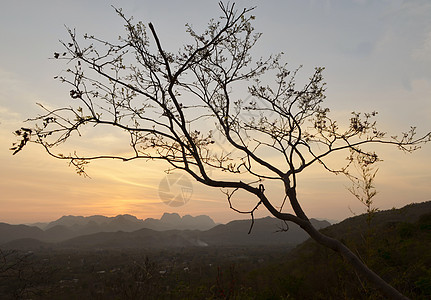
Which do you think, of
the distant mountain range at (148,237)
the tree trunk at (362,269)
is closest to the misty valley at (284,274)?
the tree trunk at (362,269)

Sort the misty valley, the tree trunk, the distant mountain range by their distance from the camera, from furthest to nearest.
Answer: the distant mountain range → the misty valley → the tree trunk

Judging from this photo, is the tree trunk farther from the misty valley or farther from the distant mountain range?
the distant mountain range

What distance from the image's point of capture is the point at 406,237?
13156 mm

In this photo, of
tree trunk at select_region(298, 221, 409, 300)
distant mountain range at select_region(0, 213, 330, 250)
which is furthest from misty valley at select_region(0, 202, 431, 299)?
distant mountain range at select_region(0, 213, 330, 250)

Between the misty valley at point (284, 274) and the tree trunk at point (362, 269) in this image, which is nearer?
the tree trunk at point (362, 269)

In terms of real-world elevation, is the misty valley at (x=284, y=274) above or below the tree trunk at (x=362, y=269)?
below

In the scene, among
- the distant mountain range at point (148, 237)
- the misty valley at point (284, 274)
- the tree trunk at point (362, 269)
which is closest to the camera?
the tree trunk at point (362, 269)

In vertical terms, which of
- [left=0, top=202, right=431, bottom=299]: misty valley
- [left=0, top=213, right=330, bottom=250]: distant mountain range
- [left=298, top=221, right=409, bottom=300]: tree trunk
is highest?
[left=298, top=221, right=409, bottom=300]: tree trunk

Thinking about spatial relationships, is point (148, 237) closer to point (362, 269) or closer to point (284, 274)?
point (284, 274)

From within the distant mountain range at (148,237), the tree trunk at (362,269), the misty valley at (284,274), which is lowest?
the distant mountain range at (148,237)

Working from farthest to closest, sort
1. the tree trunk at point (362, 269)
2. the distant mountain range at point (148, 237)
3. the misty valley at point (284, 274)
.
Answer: the distant mountain range at point (148, 237) < the misty valley at point (284, 274) < the tree trunk at point (362, 269)

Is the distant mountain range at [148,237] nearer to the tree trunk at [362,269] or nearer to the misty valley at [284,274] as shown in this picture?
the misty valley at [284,274]

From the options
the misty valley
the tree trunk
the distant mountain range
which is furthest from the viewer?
the distant mountain range

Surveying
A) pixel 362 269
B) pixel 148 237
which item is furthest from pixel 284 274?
pixel 148 237
